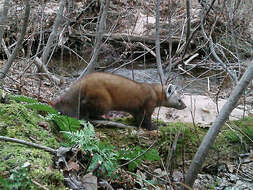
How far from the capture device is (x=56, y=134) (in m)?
4.00

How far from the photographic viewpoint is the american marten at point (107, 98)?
5238 mm

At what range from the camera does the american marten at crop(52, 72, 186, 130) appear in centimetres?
524

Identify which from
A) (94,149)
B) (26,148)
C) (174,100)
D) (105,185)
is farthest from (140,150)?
(174,100)

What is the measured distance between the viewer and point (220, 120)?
321 cm

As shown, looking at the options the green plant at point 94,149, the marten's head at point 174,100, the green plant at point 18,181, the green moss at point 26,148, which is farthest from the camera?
the marten's head at point 174,100

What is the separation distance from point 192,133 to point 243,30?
6949 millimetres

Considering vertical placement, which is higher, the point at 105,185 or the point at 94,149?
the point at 94,149

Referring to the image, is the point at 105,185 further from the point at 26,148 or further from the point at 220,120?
the point at 220,120

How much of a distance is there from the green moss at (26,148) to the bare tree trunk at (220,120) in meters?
1.37

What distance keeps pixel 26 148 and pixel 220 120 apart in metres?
1.82

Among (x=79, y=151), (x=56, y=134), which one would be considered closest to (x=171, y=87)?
(x=56, y=134)

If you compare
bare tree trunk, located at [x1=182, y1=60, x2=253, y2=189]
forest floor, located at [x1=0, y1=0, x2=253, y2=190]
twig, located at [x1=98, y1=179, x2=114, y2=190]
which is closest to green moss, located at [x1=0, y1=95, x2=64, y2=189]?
forest floor, located at [x1=0, y1=0, x2=253, y2=190]

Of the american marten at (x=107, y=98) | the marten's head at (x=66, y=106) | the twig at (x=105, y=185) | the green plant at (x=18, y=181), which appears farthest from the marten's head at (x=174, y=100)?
the green plant at (x=18, y=181)

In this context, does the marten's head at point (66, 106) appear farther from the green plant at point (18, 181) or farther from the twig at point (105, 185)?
the green plant at point (18, 181)
